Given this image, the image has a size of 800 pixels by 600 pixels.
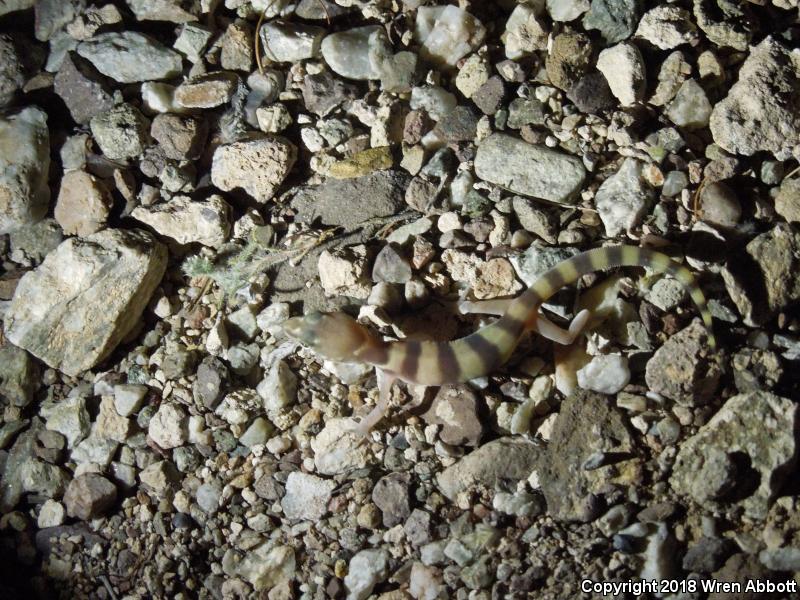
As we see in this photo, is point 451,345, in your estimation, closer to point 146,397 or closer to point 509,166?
point 509,166

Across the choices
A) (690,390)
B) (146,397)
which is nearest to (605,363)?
(690,390)

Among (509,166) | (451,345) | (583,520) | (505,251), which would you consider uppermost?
(509,166)

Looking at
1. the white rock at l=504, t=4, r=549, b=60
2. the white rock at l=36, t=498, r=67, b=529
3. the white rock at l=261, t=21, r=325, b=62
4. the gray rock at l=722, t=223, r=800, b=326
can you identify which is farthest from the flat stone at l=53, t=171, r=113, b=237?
the gray rock at l=722, t=223, r=800, b=326

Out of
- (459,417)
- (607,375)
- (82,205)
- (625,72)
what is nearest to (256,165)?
(82,205)

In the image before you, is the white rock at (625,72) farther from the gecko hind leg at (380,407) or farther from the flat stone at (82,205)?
the flat stone at (82,205)

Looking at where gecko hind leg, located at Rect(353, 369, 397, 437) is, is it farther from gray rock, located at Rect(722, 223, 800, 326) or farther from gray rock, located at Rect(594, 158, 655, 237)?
gray rock, located at Rect(722, 223, 800, 326)

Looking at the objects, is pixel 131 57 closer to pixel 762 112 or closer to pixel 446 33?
pixel 446 33
